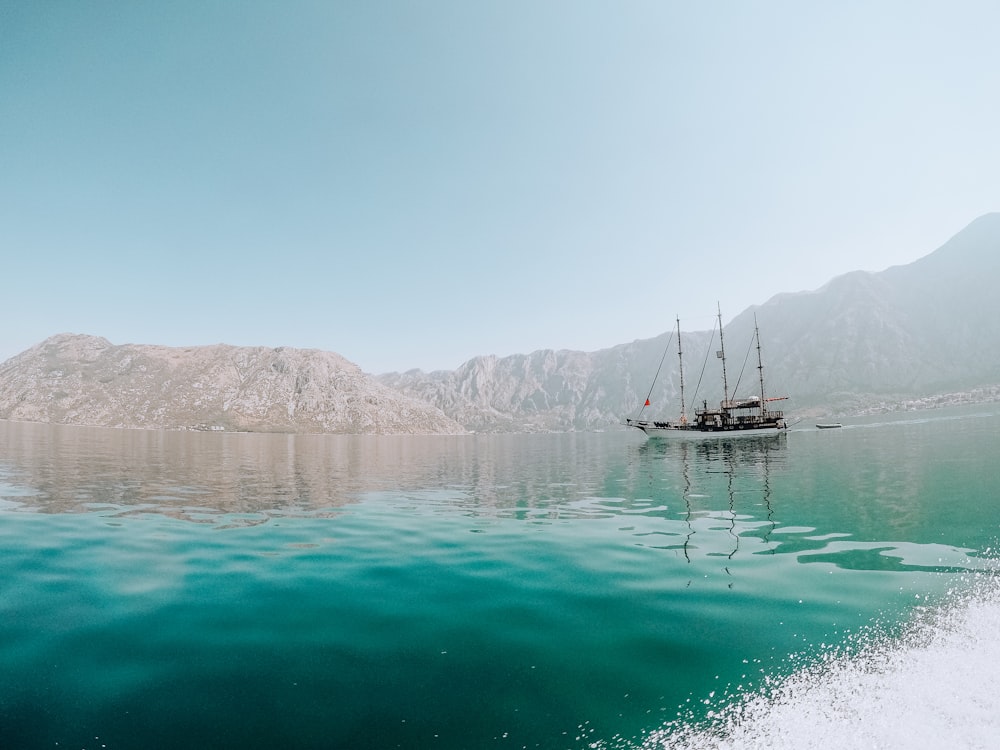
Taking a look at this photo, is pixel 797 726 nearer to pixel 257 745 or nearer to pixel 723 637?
pixel 723 637

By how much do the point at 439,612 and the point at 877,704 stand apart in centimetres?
1055

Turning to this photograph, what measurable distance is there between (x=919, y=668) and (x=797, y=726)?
4100 millimetres

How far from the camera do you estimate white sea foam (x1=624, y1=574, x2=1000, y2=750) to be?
301 inches

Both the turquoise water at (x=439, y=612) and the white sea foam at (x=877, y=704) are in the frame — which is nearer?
the white sea foam at (x=877, y=704)

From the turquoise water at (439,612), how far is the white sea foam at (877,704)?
11.7 inches

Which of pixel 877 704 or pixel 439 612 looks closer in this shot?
pixel 877 704

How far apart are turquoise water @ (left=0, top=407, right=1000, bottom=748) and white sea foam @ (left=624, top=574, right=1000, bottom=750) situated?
296mm

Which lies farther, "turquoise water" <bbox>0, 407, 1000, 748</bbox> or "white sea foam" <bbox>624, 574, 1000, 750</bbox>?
"turquoise water" <bbox>0, 407, 1000, 748</bbox>

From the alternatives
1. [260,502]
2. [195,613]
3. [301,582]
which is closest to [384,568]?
[301,582]

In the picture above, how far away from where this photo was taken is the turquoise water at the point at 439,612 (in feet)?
29.3

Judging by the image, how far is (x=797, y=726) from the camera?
8148 mm

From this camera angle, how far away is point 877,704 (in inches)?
342

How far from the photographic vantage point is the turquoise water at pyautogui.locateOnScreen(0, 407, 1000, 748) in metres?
8.94

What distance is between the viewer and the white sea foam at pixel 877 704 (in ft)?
25.1
